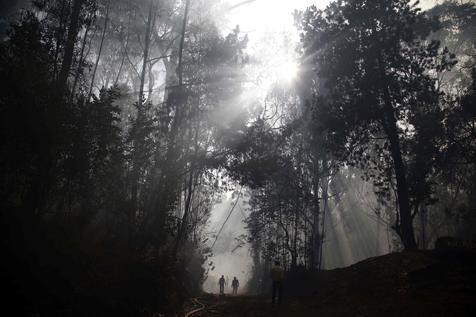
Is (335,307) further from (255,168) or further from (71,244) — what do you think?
(71,244)

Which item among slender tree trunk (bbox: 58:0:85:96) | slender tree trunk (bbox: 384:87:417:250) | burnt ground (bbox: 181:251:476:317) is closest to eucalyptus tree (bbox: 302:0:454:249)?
slender tree trunk (bbox: 384:87:417:250)

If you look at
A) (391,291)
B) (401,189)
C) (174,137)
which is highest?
(174,137)

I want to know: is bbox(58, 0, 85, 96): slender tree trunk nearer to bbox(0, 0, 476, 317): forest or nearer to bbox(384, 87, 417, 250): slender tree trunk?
bbox(0, 0, 476, 317): forest

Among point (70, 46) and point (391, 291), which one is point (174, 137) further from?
point (391, 291)

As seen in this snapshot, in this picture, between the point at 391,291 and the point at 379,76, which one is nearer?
the point at 391,291

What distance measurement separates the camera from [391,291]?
1060 centimetres

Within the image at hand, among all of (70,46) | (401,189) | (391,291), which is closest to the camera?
(391,291)

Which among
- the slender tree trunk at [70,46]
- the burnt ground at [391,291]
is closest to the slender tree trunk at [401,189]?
the burnt ground at [391,291]

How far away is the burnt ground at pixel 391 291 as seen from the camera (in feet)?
27.7

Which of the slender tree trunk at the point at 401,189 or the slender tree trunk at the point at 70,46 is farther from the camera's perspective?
the slender tree trunk at the point at 401,189

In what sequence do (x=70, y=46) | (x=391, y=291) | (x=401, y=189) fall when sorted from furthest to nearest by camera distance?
(x=401, y=189), (x=70, y=46), (x=391, y=291)

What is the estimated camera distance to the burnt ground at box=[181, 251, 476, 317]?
8.43 m

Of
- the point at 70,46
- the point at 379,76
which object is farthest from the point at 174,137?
the point at 379,76

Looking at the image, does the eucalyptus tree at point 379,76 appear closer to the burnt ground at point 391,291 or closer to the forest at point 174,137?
the forest at point 174,137
